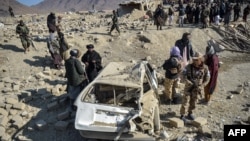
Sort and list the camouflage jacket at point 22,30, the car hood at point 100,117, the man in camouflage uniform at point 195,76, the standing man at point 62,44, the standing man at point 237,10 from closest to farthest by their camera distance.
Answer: the car hood at point 100,117, the man in camouflage uniform at point 195,76, the standing man at point 62,44, the camouflage jacket at point 22,30, the standing man at point 237,10

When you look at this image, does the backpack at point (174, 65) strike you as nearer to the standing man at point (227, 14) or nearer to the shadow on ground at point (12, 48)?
the shadow on ground at point (12, 48)

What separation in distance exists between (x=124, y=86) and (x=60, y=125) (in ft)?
5.59

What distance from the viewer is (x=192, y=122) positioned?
20.2ft

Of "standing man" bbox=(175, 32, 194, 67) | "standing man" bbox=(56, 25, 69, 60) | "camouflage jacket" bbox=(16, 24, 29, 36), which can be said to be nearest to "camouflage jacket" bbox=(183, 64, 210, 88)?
"standing man" bbox=(175, 32, 194, 67)

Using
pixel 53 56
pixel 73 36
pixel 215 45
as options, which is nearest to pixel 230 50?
pixel 215 45

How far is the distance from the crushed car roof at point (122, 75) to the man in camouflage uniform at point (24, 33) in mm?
5064

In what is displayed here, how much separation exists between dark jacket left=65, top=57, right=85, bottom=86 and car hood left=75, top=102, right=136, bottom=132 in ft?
4.70

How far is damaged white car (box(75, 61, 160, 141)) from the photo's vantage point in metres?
5.13

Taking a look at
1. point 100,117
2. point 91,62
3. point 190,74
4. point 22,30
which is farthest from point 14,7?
point 100,117

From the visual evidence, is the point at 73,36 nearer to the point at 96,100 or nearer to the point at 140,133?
the point at 96,100

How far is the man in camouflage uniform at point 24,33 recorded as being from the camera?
1071 centimetres

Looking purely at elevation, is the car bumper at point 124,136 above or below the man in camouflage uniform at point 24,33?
below

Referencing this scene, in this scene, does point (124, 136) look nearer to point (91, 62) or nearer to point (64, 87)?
point (91, 62)

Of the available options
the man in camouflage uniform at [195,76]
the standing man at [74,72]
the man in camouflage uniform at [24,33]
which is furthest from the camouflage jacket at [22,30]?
the man in camouflage uniform at [195,76]
